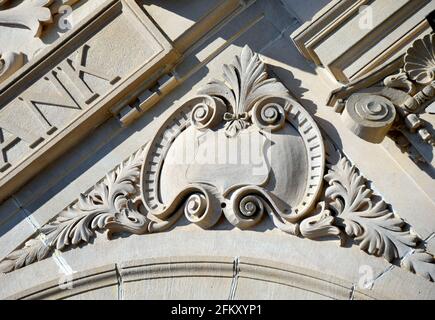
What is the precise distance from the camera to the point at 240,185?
6.56 m

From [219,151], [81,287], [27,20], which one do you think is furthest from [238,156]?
[27,20]

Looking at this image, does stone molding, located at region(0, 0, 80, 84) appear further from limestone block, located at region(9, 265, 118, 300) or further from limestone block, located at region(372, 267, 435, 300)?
limestone block, located at region(372, 267, 435, 300)

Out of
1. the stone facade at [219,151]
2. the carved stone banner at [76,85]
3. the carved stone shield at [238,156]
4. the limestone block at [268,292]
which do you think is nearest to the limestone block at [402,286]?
the stone facade at [219,151]

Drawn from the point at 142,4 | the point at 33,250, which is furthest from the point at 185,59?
the point at 33,250

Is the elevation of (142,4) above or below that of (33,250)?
above

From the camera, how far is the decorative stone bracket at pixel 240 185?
20.5ft

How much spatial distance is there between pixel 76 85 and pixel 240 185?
5.10ft

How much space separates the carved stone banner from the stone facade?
1 cm

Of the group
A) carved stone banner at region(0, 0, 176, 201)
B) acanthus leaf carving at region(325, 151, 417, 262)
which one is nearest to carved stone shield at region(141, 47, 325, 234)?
acanthus leaf carving at region(325, 151, 417, 262)

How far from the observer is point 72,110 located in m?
7.21

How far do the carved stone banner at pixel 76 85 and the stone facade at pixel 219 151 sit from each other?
0.04 ft

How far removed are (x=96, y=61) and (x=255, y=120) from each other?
54.3 inches
